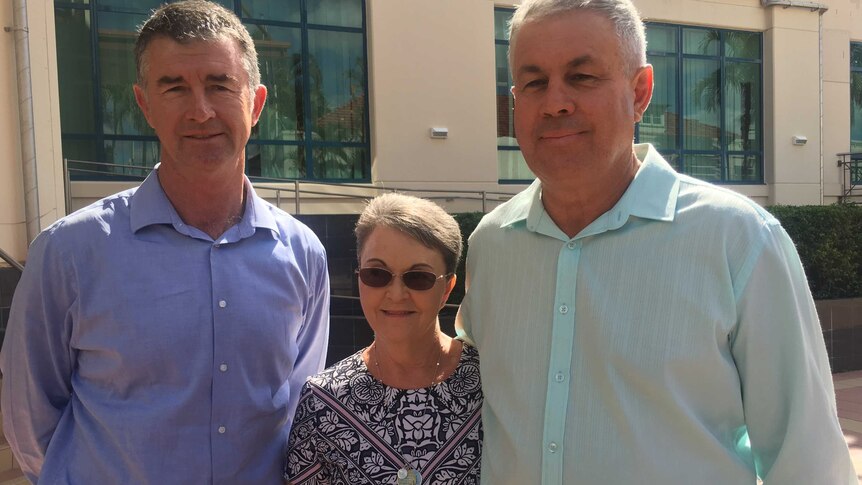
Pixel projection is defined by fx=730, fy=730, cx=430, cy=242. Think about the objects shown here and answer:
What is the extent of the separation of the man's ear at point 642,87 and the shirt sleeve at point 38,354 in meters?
1.74

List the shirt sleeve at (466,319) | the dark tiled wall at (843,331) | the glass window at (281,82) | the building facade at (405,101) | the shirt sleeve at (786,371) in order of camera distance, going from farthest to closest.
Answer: the glass window at (281,82) → the dark tiled wall at (843,331) → the building facade at (405,101) → the shirt sleeve at (466,319) → the shirt sleeve at (786,371)

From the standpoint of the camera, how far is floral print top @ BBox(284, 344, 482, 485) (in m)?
2.19

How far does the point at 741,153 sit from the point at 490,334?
44.5 ft

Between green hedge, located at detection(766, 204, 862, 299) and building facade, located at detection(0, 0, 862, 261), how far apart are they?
4085 millimetres

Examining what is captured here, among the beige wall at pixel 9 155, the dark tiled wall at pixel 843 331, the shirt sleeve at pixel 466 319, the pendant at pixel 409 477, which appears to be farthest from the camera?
the dark tiled wall at pixel 843 331

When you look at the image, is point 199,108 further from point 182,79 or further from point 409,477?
point 409,477

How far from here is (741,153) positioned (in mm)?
14211

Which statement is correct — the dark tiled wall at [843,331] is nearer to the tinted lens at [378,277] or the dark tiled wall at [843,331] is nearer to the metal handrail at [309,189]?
the metal handrail at [309,189]

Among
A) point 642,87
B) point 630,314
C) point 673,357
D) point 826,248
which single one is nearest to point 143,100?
point 642,87

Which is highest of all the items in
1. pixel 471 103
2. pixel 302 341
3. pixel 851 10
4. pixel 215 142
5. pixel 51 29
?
pixel 851 10

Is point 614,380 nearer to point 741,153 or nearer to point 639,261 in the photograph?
point 639,261

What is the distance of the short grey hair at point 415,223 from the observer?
91.2 inches

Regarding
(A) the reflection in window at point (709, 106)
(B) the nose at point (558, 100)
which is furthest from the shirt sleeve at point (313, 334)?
(A) the reflection in window at point (709, 106)

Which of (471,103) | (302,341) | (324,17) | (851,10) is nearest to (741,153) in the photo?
(851,10)
